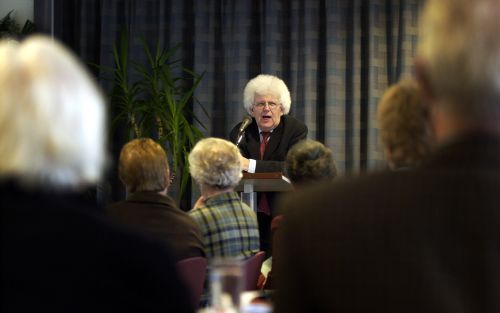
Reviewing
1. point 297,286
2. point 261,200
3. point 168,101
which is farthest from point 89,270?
point 168,101

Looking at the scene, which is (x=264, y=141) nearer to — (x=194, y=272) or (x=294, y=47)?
(x=294, y=47)

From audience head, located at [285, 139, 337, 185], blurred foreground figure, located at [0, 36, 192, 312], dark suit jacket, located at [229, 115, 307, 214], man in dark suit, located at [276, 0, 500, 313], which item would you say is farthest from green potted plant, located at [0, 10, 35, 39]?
man in dark suit, located at [276, 0, 500, 313]

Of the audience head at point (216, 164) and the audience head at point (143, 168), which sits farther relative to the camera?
the audience head at point (216, 164)

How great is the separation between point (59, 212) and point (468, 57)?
56cm

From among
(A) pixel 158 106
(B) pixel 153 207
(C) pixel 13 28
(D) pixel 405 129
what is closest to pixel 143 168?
(B) pixel 153 207

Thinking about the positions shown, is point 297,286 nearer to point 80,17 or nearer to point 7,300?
point 7,300

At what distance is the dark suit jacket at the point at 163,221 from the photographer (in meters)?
3.03

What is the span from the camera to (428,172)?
40.7 inches

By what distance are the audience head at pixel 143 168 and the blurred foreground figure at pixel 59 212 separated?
6.55 feet

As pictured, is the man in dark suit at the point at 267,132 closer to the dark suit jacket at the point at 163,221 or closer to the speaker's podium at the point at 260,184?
the speaker's podium at the point at 260,184

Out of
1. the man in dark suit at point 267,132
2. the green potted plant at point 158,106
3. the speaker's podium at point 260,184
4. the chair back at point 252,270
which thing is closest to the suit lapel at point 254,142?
the man in dark suit at point 267,132

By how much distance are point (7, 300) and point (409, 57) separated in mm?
5584

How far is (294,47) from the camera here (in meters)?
6.39

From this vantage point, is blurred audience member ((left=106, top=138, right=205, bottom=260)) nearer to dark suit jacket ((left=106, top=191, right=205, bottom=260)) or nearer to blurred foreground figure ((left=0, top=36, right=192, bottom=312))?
dark suit jacket ((left=106, top=191, right=205, bottom=260))
